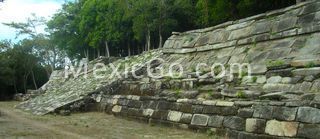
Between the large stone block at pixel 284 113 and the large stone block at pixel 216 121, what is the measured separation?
1471mm

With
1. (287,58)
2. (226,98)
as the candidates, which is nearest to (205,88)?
(226,98)

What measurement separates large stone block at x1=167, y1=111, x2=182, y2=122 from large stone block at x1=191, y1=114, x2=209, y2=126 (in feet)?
1.94

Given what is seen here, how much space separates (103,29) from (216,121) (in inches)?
1087

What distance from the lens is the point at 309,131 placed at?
6.29 metres

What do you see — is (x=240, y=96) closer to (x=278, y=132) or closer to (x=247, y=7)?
(x=278, y=132)

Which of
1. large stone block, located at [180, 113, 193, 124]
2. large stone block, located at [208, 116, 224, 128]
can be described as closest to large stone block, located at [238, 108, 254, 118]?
large stone block, located at [208, 116, 224, 128]

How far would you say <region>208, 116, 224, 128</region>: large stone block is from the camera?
819cm

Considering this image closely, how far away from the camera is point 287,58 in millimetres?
9055

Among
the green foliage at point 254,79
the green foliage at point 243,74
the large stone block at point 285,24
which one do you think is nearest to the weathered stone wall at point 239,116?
the green foliage at point 254,79

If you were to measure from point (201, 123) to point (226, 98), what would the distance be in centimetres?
83

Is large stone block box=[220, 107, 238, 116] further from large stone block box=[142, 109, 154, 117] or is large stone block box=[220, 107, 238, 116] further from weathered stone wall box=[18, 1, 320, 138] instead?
large stone block box=[142, 109, 154, 117]

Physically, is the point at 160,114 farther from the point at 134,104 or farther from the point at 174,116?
the point at 134,104

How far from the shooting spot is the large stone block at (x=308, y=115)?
6305 mm

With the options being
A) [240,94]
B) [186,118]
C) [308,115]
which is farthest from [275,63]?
[308,115]
